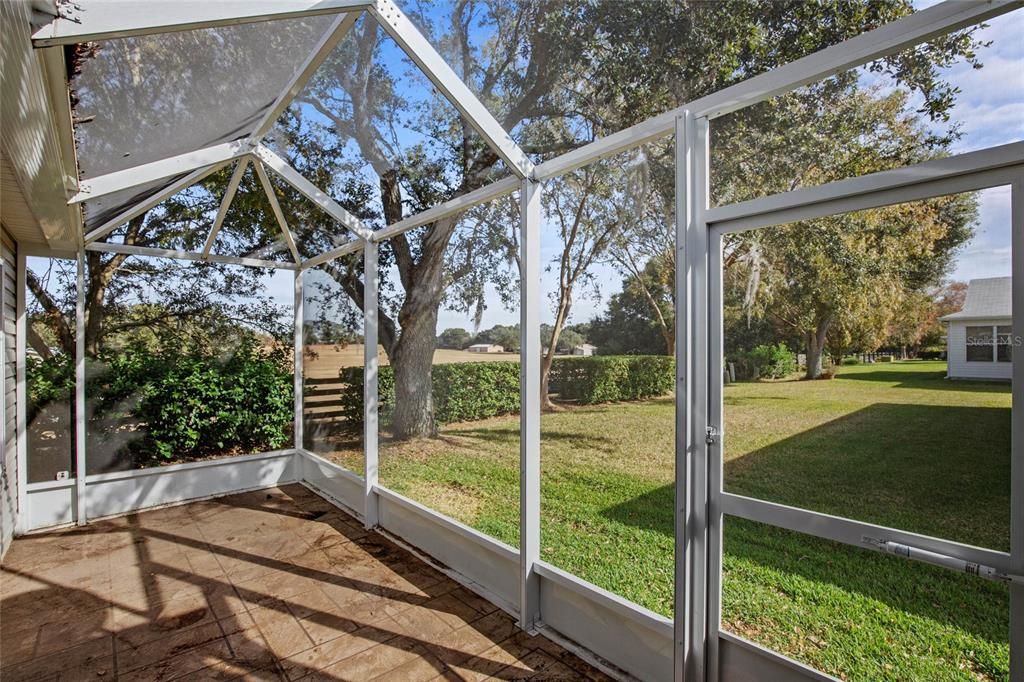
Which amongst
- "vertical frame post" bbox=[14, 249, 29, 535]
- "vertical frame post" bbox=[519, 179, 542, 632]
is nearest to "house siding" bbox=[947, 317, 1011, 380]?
"vertical frame post" bbox=[519, 179, 542, 632]

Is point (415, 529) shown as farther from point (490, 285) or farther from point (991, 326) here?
point (991, 326)

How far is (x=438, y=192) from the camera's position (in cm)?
466

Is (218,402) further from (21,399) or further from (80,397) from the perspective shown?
(21,399)

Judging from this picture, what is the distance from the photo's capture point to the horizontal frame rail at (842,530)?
133 centimetres

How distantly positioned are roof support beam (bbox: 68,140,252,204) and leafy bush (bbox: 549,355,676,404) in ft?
9.66

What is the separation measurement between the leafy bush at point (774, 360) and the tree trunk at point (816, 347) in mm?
58

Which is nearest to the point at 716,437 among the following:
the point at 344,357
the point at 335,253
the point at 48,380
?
the point at 335,253

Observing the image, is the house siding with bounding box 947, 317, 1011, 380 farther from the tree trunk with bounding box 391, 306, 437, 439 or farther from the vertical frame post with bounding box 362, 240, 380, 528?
the tree trunk with bounding box 391, 306, 437, 439

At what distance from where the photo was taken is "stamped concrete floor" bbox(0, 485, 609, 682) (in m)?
2.24

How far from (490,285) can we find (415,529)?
222cm

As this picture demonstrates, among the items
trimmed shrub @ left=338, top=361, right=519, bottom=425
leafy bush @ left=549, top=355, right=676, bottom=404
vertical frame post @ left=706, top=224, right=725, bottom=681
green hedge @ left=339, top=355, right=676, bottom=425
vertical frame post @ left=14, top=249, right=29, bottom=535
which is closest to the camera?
vertical frame post @ left=706, top=224, right=725, bottom=681

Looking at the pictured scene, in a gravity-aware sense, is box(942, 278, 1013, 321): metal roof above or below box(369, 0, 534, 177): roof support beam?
below

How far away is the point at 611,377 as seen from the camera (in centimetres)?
434

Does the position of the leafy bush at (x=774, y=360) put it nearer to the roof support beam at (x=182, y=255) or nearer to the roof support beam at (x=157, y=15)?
the roof support beam at (x=157, y=15)
